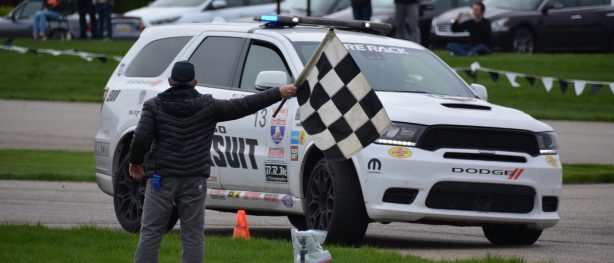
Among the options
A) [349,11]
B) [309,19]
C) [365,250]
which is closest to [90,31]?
[349,11]

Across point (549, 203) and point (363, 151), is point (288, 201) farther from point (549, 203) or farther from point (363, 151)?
point (549, 203)

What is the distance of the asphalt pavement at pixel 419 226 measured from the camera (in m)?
10.8

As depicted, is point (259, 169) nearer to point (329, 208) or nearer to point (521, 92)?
Result: point (329, 208)

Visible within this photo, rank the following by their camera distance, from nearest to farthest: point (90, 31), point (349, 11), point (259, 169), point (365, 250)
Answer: point (365, 250)
point (259, 169)
point (349, 11)
point (90, 31)

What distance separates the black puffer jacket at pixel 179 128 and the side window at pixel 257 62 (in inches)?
132

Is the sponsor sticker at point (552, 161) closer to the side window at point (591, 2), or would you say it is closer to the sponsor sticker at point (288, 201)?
the sponsor sticker at point (288, 201)

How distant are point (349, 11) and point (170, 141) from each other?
952 inches

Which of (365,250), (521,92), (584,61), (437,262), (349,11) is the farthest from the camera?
(349,11)

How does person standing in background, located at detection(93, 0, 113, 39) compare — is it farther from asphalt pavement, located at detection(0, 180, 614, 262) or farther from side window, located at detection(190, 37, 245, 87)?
side window, located at detection(190, 37, 245, 87)

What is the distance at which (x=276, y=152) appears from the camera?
11.3 metres

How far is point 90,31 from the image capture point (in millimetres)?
38406

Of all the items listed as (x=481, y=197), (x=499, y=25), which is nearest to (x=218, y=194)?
(x=481, y=197)

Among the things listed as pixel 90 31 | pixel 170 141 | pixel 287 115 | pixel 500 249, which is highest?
pixel 170 141

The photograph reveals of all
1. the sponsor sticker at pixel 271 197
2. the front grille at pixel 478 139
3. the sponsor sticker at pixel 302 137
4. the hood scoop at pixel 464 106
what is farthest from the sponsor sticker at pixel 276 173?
the hood scoop at pixel 464 106
